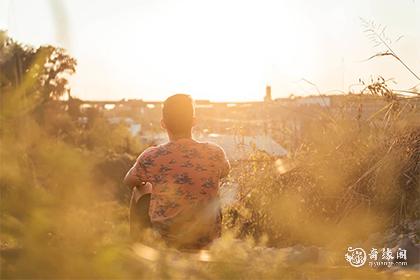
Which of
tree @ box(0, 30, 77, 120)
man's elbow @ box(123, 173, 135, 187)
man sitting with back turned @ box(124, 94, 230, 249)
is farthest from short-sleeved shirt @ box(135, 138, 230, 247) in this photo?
tree @ box(0, 30, 77, 120)

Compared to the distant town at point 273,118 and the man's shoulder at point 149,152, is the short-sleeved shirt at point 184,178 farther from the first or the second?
Result: the distant town at point 273,118

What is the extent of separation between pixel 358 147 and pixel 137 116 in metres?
2.23

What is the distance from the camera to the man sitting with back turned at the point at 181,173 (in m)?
2.52

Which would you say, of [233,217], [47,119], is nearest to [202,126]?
[233,217]

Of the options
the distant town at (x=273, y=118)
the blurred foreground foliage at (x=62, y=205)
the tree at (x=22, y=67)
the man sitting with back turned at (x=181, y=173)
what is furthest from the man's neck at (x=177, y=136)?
the tree at (x=22, y=67)

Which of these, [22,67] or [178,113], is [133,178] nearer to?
[178,113]

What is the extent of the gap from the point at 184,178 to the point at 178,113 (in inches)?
13.9

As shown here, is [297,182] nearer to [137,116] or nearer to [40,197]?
[137,116]

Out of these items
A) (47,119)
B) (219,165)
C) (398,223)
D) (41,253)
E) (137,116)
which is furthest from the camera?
(398,223)

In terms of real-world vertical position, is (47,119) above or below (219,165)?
above

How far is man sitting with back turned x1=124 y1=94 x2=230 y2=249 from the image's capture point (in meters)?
2.52

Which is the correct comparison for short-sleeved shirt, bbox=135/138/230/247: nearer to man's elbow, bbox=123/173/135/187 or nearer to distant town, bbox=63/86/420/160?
man's elbow, bbox=123/173/135/187

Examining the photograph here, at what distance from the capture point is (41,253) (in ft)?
2.56

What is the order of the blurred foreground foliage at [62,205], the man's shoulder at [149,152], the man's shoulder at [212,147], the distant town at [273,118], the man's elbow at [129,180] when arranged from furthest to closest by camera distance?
the distant town at [273,118], the man's shoulder at [212,147], the man's shoulder at [149,152], the man's elbow at [129,180], the blurred foreground foliage at [62,205]
